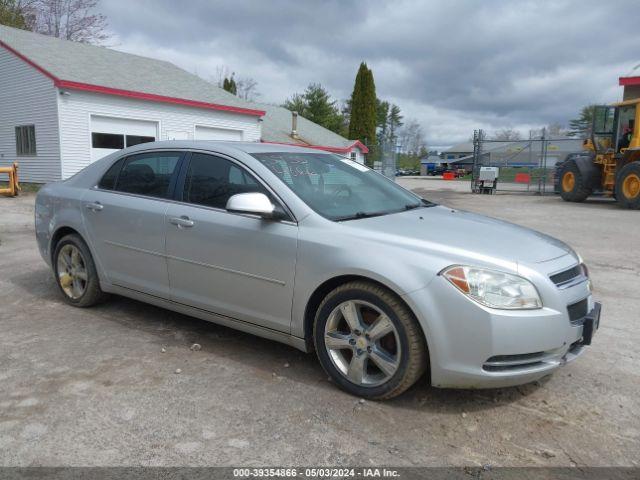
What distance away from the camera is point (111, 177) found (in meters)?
4.57

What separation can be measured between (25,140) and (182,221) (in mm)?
17144

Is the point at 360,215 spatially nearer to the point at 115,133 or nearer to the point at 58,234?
the point at 58,234

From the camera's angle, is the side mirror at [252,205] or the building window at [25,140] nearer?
the side mirror at [252,205]

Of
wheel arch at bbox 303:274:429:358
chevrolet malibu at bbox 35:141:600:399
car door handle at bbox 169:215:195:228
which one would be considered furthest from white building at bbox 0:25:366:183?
wheel arch at bbox 303:274:429:358

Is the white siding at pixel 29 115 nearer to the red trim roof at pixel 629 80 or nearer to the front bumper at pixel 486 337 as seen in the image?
the front bumper at pixel 486 337

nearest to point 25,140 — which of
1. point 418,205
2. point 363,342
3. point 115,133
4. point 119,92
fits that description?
point 115,133

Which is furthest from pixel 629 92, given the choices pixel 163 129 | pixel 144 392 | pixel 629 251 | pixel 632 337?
pixel 144 392

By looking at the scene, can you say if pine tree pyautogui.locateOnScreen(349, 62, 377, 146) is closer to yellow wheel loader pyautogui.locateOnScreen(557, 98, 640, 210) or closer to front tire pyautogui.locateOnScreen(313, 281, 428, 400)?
yellow wheel loader pyautogui.locateOnScreen(557, 98, 640, 210)

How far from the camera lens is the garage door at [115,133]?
1706 cm

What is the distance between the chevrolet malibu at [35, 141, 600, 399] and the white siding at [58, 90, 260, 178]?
13.4m

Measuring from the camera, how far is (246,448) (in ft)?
8.53

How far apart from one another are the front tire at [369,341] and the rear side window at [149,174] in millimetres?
1775

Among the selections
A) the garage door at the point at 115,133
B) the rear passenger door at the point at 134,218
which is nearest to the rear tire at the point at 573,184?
the garage door at the point at 115,133

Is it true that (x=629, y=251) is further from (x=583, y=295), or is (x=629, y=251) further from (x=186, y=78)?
(x=186, y=78)
